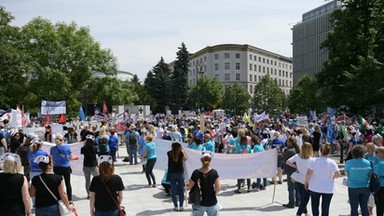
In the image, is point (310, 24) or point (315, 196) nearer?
point (315, 196)

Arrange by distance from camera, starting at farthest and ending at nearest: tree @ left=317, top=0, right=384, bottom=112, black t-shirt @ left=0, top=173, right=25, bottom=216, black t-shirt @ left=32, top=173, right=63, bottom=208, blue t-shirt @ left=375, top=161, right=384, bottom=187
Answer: tree @ left=317, top=0, right=384, bottom=112
blue t-shirt @ left=375, top=161, right=384, bottom=187
black t-shirt @ left=32, top=173, right=63, bottom=208
black t-shirt @ left=0, top=173, right=25, bottom=216

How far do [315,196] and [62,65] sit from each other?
4272 cm

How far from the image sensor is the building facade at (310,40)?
97562 millimetres

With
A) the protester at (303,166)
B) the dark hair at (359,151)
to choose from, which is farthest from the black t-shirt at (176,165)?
the dark hair at (359,151)

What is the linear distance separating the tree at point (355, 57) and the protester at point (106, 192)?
27.1m

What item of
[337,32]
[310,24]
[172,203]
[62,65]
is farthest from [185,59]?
[172,203]

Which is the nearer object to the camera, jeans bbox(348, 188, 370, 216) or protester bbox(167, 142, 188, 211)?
jeans bbox(348, 188, 370, 216)

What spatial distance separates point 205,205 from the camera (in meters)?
6.70

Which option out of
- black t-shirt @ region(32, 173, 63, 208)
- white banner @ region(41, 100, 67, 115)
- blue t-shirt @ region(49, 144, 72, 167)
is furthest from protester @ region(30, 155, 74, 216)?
white banner @ region(41, 100, 67, 115)

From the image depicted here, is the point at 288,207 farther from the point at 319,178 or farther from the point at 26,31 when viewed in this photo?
the point at 26,31

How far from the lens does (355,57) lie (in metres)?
35.9

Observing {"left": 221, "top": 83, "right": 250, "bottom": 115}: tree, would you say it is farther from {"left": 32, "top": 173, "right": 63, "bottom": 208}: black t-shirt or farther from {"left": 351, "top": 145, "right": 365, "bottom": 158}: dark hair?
{"left": 32, "top": 173, "right": 63, "bottom": 208}: black t-shirt

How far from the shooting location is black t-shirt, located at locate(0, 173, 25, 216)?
579cm

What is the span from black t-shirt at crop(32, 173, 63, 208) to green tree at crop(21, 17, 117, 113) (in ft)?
130
